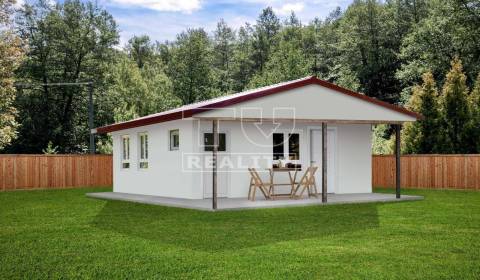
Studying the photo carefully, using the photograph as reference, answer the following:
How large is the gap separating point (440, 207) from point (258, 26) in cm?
4208

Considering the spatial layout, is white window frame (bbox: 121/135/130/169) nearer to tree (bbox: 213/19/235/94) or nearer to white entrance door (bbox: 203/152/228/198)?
white entrance door (bbox: 203/152/228/198)

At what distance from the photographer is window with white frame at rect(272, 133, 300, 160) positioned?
54.0ft

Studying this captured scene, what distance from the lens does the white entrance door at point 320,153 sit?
55.5 feet

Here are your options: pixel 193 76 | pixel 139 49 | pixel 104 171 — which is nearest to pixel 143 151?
pixel 104 171

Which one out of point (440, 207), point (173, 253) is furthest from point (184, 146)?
point (173, 253)

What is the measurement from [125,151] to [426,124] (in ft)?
37.6

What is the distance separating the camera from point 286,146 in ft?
54.3

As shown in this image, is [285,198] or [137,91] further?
[137,91]

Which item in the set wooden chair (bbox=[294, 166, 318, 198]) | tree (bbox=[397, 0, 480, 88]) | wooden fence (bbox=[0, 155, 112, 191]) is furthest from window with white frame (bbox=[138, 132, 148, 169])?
tree (bbox=[397, 0, 480, 88])

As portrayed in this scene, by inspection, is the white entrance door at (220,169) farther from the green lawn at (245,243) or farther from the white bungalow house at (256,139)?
the green lawn at (245,243)

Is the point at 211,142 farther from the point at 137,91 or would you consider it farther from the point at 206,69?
the point at 137,91

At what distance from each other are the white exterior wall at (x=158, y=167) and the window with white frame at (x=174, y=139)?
11cm

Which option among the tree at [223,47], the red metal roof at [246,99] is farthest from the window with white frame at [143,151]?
the tree at [223,47]

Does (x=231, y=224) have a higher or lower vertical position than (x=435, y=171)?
lower
